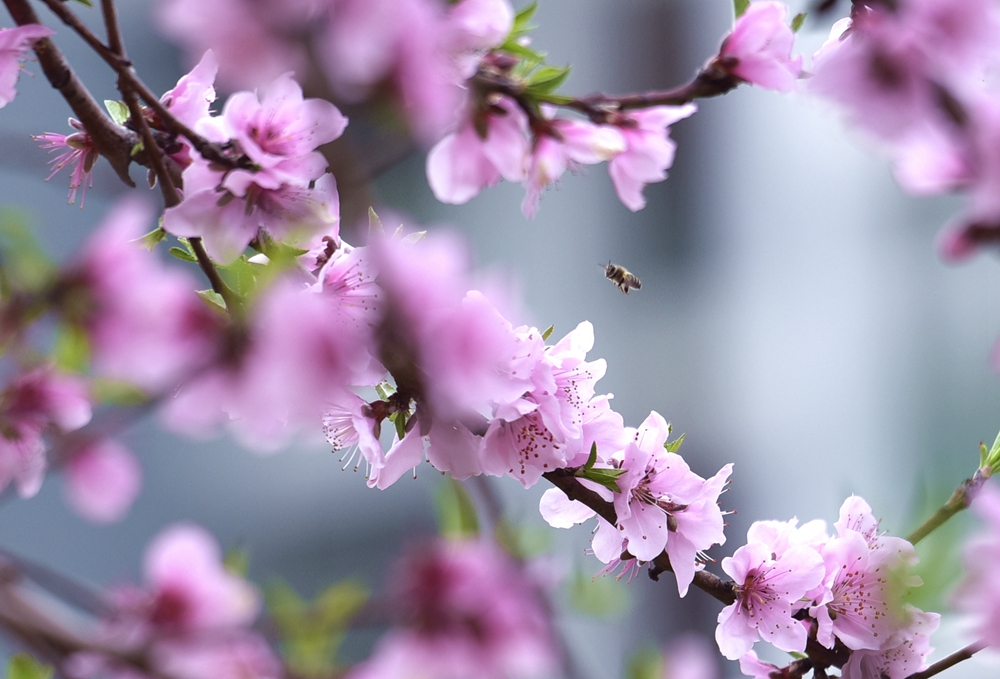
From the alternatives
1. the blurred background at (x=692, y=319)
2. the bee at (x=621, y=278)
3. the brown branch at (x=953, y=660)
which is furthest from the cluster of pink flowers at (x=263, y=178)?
the blurred background at (x=692, y=319)

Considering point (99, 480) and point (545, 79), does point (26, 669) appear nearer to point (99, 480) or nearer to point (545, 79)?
point (99, 480)

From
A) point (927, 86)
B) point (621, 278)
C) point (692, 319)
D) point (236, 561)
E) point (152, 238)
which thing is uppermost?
point (927, 86)

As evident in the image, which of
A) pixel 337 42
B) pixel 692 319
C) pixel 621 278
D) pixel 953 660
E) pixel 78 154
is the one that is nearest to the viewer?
pixel 337 42

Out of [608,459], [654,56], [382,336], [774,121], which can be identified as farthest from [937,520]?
[654,56]

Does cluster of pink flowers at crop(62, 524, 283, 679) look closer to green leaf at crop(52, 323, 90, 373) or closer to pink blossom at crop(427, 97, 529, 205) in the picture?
green leaf at crop(52, 323, 90, 373)

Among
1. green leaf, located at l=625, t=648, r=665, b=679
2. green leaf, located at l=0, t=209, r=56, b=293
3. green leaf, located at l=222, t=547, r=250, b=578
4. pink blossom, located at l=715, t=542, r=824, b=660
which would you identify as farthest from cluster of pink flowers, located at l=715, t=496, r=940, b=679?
green leaf, located at l=0, t=209, r=56, b=293

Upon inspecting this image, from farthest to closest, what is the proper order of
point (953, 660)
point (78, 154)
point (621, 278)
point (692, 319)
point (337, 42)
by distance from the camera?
point (692, 319)
point (621, 278)
point (78, 154)
point (953, 660)
point (337, 42)

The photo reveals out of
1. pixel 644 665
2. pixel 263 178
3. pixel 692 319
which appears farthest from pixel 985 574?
pixel 692 319
